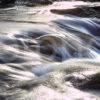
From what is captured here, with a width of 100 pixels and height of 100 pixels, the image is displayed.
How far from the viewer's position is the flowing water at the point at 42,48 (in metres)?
4.33

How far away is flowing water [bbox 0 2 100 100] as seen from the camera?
4.33 meters

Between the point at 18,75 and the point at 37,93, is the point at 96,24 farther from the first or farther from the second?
the point at 37,93

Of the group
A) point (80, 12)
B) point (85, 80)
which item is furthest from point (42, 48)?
point (80, 12)

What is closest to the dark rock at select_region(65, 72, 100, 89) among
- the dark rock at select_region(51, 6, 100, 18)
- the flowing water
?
the flowing water

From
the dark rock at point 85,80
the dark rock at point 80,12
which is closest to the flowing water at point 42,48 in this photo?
the dark rock at point 85,80

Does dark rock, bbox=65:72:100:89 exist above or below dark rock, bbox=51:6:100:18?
above

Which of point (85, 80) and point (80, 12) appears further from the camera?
point (80, 12)

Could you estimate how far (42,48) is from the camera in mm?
6633

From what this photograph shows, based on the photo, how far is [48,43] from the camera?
22.5ft

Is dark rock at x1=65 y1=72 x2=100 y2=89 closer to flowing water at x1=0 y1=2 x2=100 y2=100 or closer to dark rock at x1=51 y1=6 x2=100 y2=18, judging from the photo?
flowing water at x1=0 y1=2 x2=100 y2=100

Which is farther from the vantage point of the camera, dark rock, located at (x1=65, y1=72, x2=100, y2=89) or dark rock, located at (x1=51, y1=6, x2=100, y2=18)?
dark rock, located at (x1=51, y1=6, x2=100, y2=18)

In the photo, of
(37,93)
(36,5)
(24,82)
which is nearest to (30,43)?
(24,82)

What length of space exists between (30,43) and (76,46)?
36.4 inches

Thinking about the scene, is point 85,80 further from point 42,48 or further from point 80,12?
point 80,12
